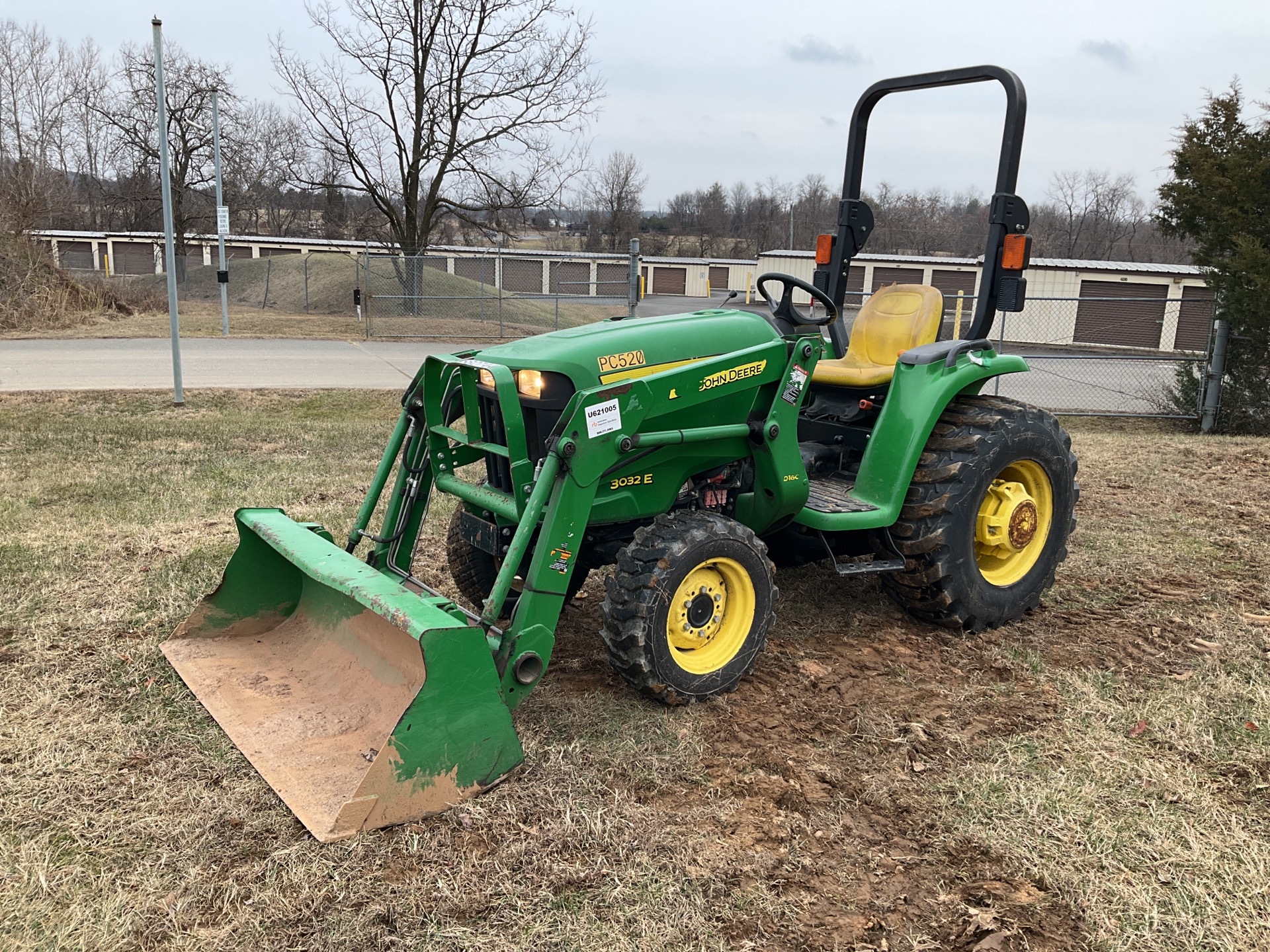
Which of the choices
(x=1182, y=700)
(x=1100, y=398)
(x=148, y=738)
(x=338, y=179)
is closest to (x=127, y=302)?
(x=338, y=179)

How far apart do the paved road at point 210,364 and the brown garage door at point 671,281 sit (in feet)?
103

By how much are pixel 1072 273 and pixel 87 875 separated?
3252 centimetres

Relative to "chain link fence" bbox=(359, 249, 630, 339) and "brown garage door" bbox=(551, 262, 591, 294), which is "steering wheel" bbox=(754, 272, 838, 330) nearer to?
"chain link fence" bbox=(359, 249, 630, 339)

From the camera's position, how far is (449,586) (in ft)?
16.5

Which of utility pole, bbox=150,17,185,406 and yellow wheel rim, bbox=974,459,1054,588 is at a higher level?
utility pole, bbox=150,17,185,406

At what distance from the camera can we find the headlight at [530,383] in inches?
139

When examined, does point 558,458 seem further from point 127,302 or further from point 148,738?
point 127,302

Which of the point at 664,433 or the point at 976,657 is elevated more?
the point at 664,433

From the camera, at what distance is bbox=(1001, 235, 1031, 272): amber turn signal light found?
434 centimetres

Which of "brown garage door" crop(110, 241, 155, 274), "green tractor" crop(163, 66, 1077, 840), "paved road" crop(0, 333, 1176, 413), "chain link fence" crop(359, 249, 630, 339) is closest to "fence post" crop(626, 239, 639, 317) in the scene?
"paved road" crop(0, 333, 1176, 413)

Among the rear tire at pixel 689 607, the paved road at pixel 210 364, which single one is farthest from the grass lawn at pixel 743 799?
the paved road at pixel 210 364

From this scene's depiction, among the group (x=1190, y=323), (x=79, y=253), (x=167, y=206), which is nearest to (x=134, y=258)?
(x=79, y=253)

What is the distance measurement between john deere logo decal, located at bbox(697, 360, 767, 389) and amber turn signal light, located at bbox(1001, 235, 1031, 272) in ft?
4.56

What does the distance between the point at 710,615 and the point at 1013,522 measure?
1.73m
